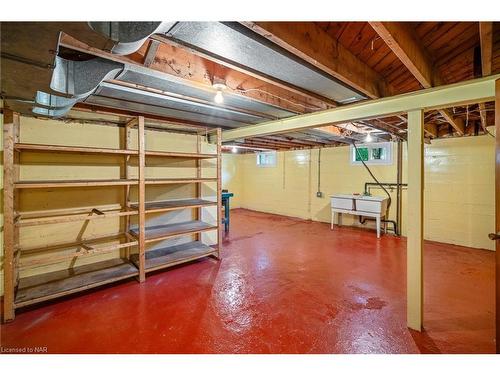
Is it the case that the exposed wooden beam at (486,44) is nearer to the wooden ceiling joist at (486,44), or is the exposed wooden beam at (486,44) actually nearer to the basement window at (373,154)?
the wooden ceiling joist at (486,44)

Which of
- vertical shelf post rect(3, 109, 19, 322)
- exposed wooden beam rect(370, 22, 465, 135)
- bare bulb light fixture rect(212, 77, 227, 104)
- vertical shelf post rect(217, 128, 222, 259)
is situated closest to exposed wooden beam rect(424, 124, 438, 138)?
exposed wooden beam rect(370, 22, 465, 135)

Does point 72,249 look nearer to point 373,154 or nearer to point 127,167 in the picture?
point 127,167

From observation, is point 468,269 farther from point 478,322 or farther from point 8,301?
point 8,301

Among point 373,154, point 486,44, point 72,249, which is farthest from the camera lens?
point 373,154

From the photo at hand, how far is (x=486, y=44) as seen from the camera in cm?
131

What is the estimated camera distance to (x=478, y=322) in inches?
80.4

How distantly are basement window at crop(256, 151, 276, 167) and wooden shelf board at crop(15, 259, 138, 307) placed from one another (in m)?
5.48

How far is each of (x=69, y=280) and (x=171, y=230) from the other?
1173 mm

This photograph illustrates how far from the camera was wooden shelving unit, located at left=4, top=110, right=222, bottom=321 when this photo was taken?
204 cm

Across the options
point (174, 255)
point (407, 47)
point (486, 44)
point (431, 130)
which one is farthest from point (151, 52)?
point (431, 130)

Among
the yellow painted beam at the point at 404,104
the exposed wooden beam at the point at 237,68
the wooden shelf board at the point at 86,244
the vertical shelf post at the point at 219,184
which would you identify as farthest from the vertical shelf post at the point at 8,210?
the yellow painted beam at the point at 404,104

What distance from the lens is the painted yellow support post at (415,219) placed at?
192 cm

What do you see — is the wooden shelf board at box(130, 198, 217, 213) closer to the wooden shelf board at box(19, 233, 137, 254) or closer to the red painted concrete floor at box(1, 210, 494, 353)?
the wooden shelf board at box(19, 233, 137, 254)
